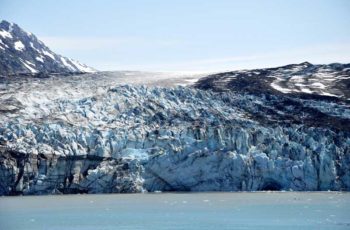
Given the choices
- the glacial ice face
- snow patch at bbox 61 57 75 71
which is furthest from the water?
snow patch at bbox 61 57 75 71

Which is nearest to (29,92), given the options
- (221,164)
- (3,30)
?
(221,164)

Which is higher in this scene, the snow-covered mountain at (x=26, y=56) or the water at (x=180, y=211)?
the snow-covered mountain at (x=26, y=56)

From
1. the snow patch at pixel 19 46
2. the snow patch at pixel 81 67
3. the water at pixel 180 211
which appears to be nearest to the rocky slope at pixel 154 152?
the water at pixel 180 211

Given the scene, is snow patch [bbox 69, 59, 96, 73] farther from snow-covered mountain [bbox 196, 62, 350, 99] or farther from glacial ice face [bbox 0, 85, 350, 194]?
glacial ice face [bbox 0, 85, 350, 194]

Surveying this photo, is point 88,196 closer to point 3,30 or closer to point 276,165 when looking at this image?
point 276,165

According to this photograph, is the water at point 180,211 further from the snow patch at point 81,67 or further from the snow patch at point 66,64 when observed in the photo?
the snow patch at point 81,67

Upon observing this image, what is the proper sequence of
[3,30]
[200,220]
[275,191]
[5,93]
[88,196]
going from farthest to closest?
1. [3,30]
2. [5,93]
3. [275,191]
4. [88,196]
5. [200,220]
